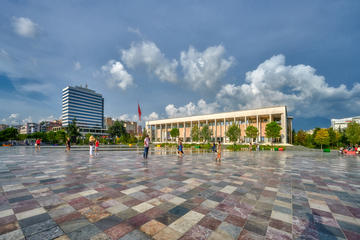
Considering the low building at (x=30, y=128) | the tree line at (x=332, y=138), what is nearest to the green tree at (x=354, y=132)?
the tree line at (x=332, y=138)

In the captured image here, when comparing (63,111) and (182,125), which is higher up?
(63,111)

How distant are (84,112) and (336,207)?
140 metres

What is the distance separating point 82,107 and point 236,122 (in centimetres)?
11247

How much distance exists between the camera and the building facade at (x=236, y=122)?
58891 mm

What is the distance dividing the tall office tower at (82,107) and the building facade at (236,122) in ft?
187

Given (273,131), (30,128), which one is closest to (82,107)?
(30,128)

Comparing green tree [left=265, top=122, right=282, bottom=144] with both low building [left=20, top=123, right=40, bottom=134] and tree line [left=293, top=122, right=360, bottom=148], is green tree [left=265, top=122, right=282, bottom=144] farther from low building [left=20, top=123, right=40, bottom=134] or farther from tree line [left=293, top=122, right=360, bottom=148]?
low building [left=20, top=123, right=40, bottom=134]

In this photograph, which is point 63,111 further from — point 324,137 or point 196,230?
point 324,137

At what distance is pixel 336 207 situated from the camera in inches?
178

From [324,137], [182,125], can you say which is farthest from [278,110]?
[182,125]

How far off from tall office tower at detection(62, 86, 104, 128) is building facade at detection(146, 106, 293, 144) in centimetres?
5711

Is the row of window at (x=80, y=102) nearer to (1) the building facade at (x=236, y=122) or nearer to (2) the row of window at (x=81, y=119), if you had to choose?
(2) the row of window at (x=81, y=119)

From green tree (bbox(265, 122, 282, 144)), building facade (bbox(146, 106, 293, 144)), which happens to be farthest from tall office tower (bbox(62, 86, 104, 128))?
green tree (bbox(265, 122, 282, 144))

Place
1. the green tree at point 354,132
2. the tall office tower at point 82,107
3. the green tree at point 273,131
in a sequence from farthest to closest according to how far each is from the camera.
Answer: 1. the tall office tower at point 82,107
2. the green tree at point 273,131
3. the green tree at point 354,132
